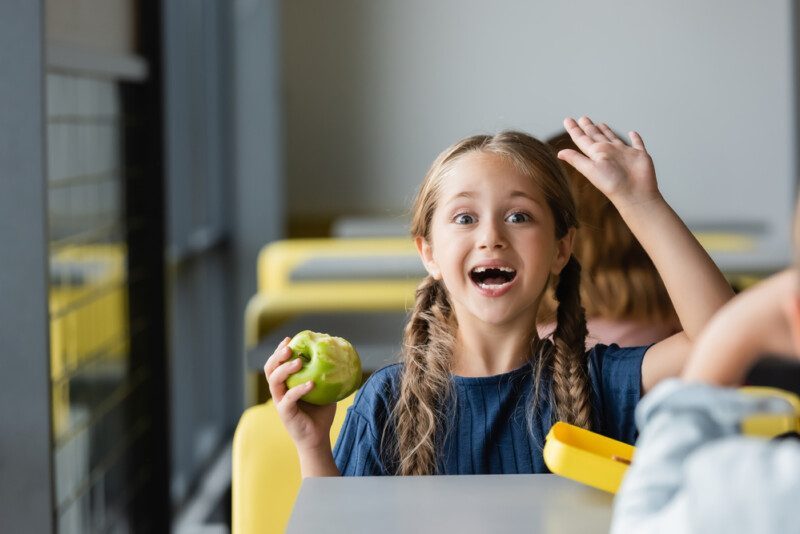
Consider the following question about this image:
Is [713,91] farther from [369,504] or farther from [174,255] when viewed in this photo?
[369,504]

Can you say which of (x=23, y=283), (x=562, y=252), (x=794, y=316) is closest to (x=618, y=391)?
(x=562, y=252)

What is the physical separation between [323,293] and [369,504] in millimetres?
2213

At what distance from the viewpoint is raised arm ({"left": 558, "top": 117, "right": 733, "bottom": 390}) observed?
48.8 inches

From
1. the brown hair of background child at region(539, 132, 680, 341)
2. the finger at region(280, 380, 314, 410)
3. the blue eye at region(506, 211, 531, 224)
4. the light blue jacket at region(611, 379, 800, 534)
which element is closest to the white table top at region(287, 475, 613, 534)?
the finger at region(280, 380, 314, 410)

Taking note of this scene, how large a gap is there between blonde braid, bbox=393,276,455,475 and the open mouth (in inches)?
3.1

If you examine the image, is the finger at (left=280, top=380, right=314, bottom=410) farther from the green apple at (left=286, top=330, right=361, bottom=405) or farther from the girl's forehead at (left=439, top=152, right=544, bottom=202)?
the girl's forehead at (left=439, top=152, right=544, bottom=202)

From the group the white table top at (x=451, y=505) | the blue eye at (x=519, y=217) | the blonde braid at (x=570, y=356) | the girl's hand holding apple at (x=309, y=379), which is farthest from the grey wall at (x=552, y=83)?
the white table top at (x=451, y=505)

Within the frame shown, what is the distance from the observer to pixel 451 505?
38.9 inches

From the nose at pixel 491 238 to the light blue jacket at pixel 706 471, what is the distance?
2.03 ft

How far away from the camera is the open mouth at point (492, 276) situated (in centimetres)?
134

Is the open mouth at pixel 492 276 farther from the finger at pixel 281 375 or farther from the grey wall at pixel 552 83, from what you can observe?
the grey wall at pixel 552 83

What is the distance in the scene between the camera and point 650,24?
18.3 ft

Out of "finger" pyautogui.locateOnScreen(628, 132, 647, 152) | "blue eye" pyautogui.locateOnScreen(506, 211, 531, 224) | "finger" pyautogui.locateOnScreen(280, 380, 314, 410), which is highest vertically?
"finger" pyautogui.locateOnScreen(628, 132, 647, 152)

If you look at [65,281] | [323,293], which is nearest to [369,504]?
[65,281]
